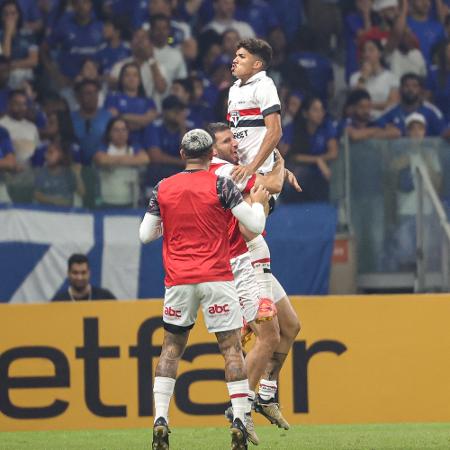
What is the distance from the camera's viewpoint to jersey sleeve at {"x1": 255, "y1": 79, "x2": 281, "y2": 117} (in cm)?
1007

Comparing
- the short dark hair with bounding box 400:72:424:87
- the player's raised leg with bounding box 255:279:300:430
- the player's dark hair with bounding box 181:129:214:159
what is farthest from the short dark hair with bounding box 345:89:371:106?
the player's dark hair with bounding box 181:129:214:159

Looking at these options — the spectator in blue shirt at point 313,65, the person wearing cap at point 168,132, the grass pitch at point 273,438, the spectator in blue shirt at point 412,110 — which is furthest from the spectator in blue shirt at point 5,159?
the spectator in blue shirt at point 412,110

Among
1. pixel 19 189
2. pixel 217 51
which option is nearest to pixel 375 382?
pixel 19 189

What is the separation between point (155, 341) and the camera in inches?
505

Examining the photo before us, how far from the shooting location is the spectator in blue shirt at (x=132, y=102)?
1652 cm

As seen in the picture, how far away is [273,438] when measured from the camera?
37.1 ft

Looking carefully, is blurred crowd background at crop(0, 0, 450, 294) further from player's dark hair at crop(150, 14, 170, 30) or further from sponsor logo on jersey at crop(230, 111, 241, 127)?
sponsor logo on jersey at crop(230, 111, 241, 127)

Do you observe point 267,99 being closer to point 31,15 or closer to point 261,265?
point 261,265

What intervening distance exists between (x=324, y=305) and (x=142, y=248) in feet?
7.69

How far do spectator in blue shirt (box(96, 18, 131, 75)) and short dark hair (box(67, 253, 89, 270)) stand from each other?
3835mm

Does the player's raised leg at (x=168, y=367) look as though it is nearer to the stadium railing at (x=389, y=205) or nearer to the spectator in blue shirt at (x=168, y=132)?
the stadium railing at (x=389, y=205)

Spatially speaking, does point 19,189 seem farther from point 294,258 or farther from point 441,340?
point 441,340

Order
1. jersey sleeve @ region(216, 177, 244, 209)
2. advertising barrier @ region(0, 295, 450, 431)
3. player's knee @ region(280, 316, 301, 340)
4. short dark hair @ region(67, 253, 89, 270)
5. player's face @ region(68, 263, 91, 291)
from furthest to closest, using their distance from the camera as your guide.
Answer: short dark hair @ region(67, 253, 89, 270) → player's face @ region(68, 263, 91, 291) → advertising barrier @ region(0, 295, 450, 431) → player's knee @ region(280, 316, 301, 340) → jersey sleeve @ region(216, 177, 244, 209)

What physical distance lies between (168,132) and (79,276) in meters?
2.86
